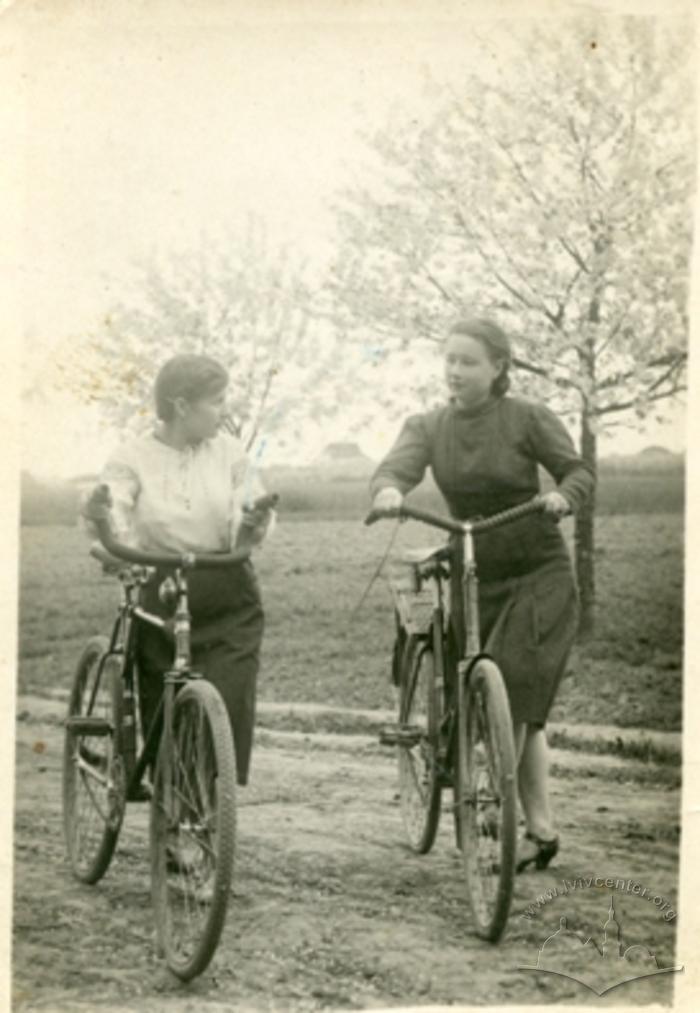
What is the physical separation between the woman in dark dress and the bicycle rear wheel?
0.52 ft

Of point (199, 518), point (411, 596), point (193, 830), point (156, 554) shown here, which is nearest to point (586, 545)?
point (411, 596)

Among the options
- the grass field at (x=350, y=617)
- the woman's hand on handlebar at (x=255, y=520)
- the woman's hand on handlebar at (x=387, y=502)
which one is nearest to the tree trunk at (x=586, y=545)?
the grass field at (x=350, y=617)

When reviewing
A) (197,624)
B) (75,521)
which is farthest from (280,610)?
(75,521)

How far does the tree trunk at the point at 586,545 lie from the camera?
3.25 metres

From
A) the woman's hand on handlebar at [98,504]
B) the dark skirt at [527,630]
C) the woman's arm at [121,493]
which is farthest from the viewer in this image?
the dark skirt at [527,630]

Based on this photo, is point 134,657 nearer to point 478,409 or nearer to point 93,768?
point 93,768

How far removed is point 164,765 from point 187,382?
0.90 metres

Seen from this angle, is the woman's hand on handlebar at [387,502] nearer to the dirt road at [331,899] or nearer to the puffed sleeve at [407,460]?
the puffed sleeve at [407,460]

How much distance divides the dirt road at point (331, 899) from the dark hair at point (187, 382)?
81 centimetres

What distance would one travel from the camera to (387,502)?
307 centimetres

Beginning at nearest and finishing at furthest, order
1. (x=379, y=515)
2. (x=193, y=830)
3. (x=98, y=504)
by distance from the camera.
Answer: (x=193, y=830)
(x=98, y=504)
(x=379, y=515)

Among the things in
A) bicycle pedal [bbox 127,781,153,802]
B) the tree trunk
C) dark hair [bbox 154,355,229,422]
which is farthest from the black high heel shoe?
dark hair [bbox 154,355,229,422]

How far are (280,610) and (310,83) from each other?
133 cm

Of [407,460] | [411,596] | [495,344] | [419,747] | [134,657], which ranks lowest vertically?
[419,747]
